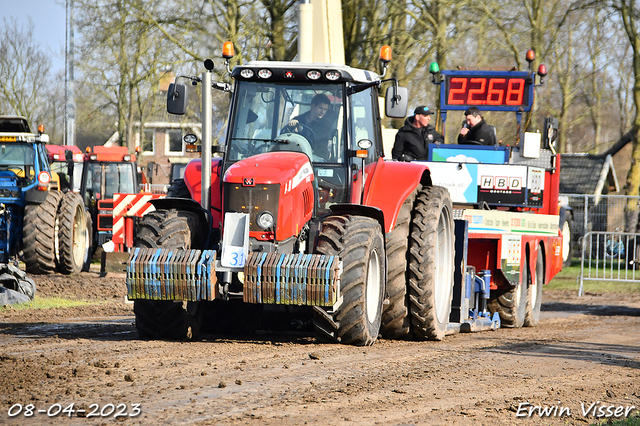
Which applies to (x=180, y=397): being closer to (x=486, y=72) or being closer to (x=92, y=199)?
(x=486, y=72)

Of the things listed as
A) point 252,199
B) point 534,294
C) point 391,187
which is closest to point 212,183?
point 252,199

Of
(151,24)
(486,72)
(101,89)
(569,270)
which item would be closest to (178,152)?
(101,89)

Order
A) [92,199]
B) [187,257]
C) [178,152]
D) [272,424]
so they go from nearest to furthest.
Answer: [272,424] → [187,257] → [92,199] → [178,152]

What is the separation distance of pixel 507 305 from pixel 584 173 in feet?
81.3

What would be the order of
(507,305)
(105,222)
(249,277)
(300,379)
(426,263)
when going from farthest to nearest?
(105,222)
(507,305)
(426,263)
(249,277)
(300,379)

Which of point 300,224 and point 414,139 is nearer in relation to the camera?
point 300,224

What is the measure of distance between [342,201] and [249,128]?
42.1 inches

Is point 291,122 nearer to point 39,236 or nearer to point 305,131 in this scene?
point 305,131

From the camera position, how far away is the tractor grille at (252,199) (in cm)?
676

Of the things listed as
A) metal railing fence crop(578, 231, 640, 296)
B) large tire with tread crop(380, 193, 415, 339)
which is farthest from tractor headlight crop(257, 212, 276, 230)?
metal railing fence crop(578, 231, 640, 296)

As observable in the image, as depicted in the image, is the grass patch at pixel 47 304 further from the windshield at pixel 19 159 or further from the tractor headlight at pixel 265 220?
the tractor headlight at pixel 265 220

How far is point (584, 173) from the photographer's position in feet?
112

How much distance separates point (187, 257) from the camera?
6.72 meters

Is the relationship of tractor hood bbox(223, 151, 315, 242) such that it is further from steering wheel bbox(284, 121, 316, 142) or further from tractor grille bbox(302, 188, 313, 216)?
steering wheel bbox(284, 121, 316, 142)
